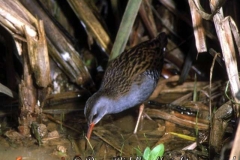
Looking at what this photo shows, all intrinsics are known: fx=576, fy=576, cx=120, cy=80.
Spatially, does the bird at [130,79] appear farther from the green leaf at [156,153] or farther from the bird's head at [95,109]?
the green leaf at [156,153]

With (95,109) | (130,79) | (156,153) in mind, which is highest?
(130,79)

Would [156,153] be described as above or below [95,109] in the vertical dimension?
below

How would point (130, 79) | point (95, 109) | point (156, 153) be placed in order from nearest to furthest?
1. point (156, 153)
2. point (95, 109)
3. point (130, 79)

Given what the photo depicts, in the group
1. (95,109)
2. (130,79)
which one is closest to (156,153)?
(95,109)

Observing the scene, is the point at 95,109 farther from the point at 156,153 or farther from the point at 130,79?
the point at 156,153

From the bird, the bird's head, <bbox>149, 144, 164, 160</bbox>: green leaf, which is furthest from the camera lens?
the bird

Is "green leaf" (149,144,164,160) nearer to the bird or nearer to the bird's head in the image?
the bird's head

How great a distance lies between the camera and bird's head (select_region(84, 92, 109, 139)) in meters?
4.39

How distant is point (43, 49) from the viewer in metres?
4.26

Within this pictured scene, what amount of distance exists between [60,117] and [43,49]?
A: 0.91 meters

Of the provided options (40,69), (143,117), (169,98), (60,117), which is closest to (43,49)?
(40,69)

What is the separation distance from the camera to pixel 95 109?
4.44 m

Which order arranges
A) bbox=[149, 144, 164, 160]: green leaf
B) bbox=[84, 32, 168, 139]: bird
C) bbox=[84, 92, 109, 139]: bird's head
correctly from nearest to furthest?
→ bbox=[149, 144, 164, 160]: green leaf → bbox=[84, 92, 109, 139]: bird's head → bbox=[84, 32, 168, 139]: bird

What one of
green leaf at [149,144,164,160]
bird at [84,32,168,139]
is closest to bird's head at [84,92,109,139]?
bird at [84,32,168,139]
